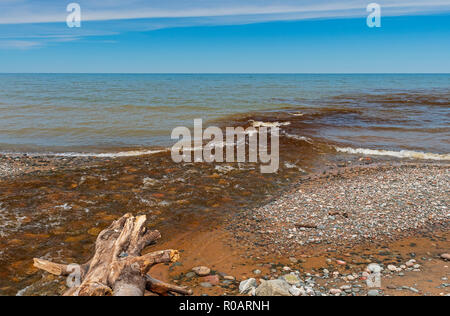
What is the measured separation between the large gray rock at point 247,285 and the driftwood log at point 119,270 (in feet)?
2.91

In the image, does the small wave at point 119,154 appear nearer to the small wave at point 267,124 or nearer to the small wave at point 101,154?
the small wave at point 101,154

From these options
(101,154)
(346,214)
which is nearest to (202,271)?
(346,214)

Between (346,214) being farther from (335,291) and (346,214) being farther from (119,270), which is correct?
(119,270)

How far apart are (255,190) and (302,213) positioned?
259 centimetres

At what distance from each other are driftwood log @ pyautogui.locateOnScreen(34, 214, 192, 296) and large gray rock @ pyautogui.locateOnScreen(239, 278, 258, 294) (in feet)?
2.91

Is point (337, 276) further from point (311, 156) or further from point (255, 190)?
point (311, 156)

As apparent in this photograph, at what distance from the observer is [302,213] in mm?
8797

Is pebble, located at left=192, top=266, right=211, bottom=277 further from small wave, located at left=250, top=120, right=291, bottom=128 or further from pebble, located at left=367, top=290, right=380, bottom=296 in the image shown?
small wave, located at left=250, top=120, right=291, bottom=128

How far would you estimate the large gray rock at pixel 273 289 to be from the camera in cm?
504

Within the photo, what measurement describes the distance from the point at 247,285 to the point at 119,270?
2.12 meters

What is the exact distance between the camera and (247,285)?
5586 mm

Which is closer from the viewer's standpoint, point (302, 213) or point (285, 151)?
point (302, 213)

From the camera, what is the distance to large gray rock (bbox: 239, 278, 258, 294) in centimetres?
552
